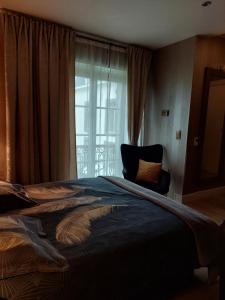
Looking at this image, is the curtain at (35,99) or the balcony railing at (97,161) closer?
the curtain at (35,99)

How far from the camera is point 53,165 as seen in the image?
9.96 feet

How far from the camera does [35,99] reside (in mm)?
2887

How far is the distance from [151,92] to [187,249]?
3056 millimetres

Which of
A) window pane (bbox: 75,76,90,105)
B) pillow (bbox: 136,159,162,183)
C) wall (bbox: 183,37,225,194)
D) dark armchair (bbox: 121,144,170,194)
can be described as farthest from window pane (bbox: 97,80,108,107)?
wall (bbox: 183,37,225,194)

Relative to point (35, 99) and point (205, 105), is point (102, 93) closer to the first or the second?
point (35, 99)

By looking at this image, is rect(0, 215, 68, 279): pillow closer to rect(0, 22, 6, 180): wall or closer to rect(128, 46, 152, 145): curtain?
rect(0, 22, 6, 180): wall

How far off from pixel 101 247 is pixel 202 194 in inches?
119

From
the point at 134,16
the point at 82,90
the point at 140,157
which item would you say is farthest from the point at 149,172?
the point at 134,16

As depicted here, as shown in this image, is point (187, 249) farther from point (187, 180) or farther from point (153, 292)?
point (187, 180)

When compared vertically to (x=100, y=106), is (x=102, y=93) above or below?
above

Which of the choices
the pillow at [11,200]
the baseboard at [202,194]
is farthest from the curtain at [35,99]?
the baseboard at [202,194]

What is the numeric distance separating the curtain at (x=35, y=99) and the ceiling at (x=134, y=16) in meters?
0.22

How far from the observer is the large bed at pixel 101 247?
103 cm

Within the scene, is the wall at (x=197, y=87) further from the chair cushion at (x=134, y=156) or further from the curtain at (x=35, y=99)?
the curtain at (x=35, y=99)
